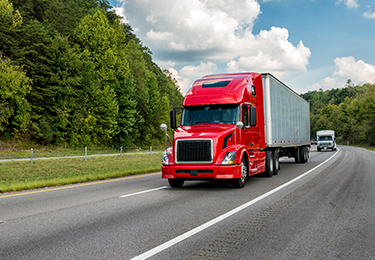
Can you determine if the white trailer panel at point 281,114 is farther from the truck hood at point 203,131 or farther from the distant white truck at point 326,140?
the distant white truck at point 326,140

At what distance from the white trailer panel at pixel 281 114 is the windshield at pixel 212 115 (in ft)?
10.8

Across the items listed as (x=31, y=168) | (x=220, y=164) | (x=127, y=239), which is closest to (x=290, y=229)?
(x=127, y=239)

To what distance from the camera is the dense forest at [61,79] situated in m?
38.4

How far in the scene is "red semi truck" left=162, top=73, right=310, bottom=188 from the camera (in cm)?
1088

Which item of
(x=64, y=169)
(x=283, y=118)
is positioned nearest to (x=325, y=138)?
(x=283, y=118)

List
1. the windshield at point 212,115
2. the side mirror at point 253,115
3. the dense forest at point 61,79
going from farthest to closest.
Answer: the dense forest at point 61,79 < the side mirror at point 253,115 < the windshield at point 212,115

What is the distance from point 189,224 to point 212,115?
19.3 ft

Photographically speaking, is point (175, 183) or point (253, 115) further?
point (175, 183)

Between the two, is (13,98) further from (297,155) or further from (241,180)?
(241,180)

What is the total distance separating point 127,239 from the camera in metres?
5.58

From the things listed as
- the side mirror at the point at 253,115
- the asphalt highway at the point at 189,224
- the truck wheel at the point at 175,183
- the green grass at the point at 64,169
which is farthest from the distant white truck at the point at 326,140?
the truck wheel at the point at 175,183

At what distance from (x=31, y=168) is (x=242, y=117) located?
16.8 m

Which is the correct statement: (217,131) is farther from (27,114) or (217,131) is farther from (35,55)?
(35,55)

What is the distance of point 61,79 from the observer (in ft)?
143
